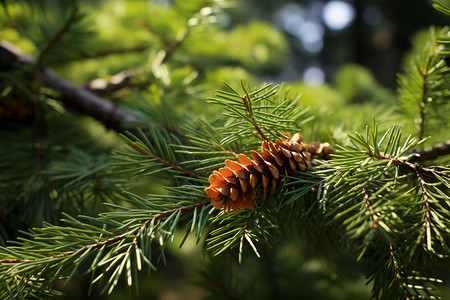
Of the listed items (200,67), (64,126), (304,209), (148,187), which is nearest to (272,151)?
(304,209)

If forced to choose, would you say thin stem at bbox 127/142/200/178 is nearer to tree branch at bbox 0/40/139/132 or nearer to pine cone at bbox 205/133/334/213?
pine cone at bbox 205/133/334/213

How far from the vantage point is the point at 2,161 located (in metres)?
0.47

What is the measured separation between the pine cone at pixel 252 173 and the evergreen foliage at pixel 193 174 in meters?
0.02

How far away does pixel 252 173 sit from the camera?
275 millimetres

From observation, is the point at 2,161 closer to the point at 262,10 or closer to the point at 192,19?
the point at 192,19

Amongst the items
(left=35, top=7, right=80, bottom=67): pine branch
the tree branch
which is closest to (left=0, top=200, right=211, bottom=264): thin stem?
the tree branch

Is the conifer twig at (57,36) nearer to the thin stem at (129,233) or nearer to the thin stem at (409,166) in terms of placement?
the thin stem at (129,233)

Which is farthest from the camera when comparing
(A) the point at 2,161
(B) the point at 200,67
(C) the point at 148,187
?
(B) the point at 200,67

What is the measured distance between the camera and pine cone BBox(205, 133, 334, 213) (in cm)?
27

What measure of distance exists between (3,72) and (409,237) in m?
0.67

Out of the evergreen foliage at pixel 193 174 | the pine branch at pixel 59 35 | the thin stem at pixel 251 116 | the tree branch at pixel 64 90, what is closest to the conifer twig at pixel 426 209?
the evergreen foliage at pixel 193 174

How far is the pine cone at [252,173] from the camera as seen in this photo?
0.27 m

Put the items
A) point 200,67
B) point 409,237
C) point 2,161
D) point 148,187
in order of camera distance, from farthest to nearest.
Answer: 1. point 200,67
2. point 148,187
3. point 2,161
4. point 409,237

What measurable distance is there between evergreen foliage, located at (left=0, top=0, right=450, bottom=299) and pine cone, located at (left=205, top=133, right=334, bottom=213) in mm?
17
